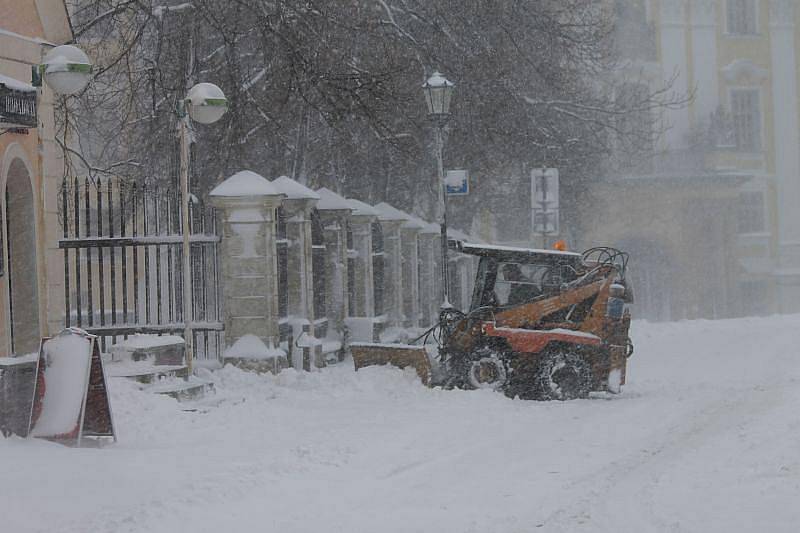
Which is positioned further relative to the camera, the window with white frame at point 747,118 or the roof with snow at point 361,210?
the window with white frame at point 747,118

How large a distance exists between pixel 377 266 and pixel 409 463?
12854 mm

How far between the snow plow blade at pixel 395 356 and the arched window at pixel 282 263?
1594 millimetres

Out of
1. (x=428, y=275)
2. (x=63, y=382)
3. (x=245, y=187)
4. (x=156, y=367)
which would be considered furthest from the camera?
(x=428, y=275)

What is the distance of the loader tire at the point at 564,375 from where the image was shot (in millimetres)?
15445

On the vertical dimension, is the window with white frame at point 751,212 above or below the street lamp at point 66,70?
above

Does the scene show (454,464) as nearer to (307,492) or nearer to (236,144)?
(307,492)

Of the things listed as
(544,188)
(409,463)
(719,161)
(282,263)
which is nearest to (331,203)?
(282,263)

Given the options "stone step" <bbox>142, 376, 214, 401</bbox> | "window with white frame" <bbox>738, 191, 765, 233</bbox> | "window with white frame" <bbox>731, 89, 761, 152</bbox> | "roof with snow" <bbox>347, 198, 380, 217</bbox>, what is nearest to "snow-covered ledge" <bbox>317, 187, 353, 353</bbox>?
"roof with snow" <bbox>347, 198, 380, 217</bbox>

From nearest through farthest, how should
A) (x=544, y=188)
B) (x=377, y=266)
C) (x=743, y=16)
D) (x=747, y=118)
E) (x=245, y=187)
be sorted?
(x=245, y=187) < (x=544, y=188) < (x=377, y=266) < (x=743, y=16) < (x=747, y=118)

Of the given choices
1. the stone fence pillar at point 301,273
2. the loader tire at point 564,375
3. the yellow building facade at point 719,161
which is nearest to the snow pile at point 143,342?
the stone fence pillar at point 301,273

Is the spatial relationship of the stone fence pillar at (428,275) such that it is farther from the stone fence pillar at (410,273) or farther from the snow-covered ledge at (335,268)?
the snow-covered ledge at (335,268)

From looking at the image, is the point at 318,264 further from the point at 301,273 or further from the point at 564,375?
the point at 564,375

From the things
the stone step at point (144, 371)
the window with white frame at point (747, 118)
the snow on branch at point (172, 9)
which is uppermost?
the window with white frame at point (747, 118)

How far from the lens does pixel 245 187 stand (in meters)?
16.8
